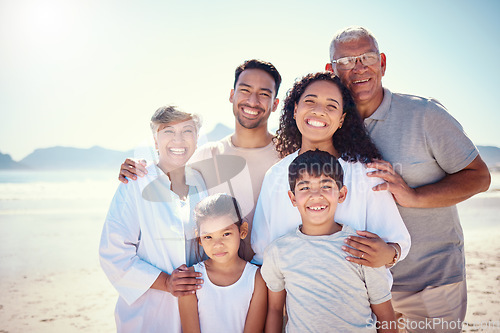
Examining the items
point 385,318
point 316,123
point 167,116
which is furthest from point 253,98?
point 385,318

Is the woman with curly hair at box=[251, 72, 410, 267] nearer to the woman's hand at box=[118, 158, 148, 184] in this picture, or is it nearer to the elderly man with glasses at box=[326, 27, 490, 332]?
the elderly man with glasses at box=[326, 27, 490, 332]

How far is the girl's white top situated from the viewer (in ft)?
7.89

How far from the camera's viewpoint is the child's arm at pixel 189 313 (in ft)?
7.91

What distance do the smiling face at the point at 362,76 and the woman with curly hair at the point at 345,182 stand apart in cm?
32

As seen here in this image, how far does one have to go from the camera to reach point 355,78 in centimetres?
292

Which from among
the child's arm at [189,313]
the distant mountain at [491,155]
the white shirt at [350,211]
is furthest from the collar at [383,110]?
the distant mountain at [491,155]

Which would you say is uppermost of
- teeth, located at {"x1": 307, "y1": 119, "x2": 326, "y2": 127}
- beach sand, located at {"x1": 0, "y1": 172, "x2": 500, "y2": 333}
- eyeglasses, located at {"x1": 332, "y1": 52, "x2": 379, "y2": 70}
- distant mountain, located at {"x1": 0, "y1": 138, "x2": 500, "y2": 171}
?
eyeglasses, located at {"x1": 332, "y1": 52, "x2": 379, "y2": 70}

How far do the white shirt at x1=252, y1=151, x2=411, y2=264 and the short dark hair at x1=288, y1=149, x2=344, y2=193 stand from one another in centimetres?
14

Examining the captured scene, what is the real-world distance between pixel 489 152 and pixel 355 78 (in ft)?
171

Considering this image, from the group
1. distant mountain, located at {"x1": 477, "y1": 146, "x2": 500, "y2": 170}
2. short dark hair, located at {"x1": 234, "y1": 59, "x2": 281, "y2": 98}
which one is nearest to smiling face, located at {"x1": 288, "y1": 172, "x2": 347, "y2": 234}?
short dark hair, located at {"x1": 234, "y1": 59, "x2": 281, "y2": 98}

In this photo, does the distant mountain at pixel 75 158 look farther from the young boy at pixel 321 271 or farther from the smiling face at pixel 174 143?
the young boy at pixel 321 271

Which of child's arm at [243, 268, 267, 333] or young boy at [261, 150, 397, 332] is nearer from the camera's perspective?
young boy at [261, 150, 397, 332]

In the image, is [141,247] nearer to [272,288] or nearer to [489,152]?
[272,288]

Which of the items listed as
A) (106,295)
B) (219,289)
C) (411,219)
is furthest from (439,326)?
(106,295)
